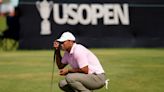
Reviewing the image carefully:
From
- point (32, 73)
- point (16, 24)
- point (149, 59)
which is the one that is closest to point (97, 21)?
point (16, 24)

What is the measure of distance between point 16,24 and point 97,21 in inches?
163

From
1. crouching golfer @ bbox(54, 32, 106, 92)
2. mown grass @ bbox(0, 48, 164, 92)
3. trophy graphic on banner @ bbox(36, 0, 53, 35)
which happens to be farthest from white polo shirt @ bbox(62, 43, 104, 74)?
trophy graphic on banner @ bbox(36, 0, 53, 35)

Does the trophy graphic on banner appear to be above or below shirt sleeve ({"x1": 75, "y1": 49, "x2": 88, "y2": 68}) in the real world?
above

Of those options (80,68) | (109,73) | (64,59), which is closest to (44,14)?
(109,73)

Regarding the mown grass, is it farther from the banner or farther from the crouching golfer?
the banner

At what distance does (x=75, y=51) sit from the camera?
824cm

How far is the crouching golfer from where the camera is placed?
824 centimetres

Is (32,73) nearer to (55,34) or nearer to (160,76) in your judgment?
(160,76)

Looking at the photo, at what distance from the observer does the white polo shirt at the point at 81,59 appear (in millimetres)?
8195

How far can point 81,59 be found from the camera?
8180 millimetres

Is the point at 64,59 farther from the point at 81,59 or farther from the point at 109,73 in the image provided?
the point at 109,73

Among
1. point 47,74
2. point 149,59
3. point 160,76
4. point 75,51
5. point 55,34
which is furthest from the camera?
point 55,34

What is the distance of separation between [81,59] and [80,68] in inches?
7.1

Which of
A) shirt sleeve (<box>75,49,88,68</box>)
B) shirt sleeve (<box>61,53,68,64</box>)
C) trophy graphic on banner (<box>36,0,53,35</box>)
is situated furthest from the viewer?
trophy graphic on banner (<box>36,0,53,35</box>)
